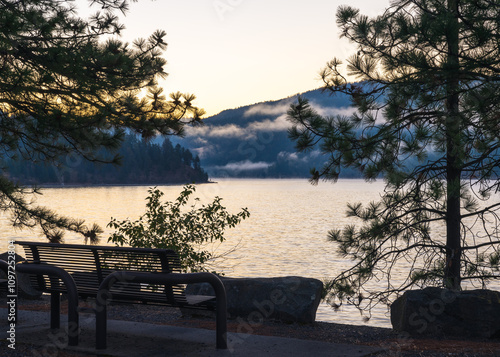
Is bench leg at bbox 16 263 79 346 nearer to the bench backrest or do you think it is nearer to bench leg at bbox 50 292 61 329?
the bench backrest

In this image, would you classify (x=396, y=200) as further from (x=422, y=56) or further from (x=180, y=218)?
(x=180, y=218)

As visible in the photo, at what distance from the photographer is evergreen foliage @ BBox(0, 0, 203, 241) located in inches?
338

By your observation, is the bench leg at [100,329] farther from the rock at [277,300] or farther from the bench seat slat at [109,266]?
the rock at [277,300]

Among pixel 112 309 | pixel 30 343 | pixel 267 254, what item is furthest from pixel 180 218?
pixel 267 254

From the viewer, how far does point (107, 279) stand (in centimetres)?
554

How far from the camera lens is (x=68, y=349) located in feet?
18.4

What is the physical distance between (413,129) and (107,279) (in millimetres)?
5397

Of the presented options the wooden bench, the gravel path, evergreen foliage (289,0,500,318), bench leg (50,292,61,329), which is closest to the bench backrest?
the wooden bench

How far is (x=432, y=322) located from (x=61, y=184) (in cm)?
16283

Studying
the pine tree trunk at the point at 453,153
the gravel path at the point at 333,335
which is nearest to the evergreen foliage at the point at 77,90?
the gravel path at the point at 333,335

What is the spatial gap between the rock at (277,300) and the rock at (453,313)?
1258 millimetres

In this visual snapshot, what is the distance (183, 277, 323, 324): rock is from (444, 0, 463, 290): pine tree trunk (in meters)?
2.31

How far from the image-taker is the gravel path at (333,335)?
5.68 m

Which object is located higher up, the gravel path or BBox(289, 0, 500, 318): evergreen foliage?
BBox(289, 0, 500, 318): evergreen foliage
